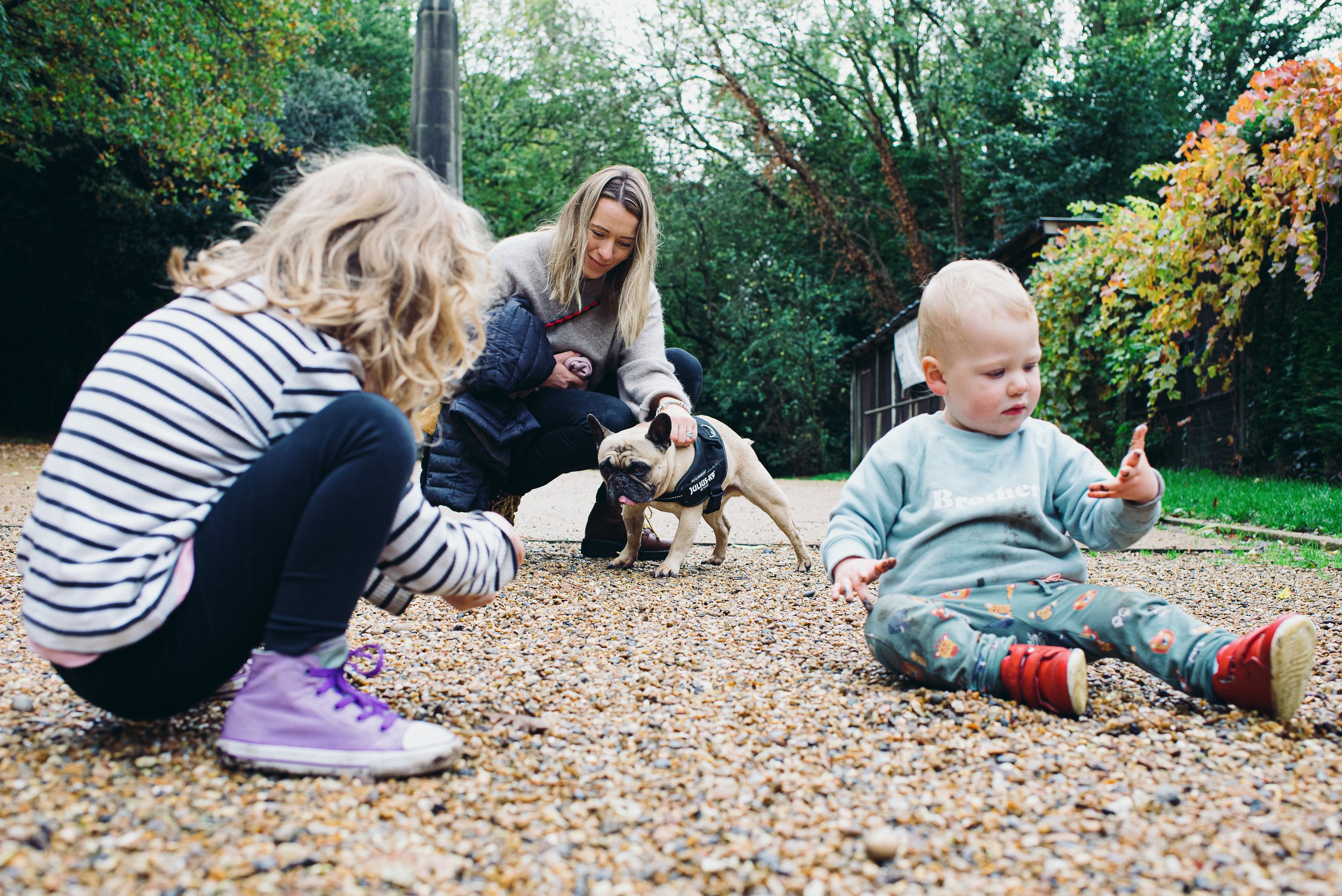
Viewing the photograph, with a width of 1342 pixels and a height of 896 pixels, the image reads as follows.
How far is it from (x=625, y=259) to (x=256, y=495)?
8.08ft

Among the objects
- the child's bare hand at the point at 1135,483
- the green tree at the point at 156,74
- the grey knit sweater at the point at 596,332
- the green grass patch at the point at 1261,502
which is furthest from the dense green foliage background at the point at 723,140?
the child's bare hand at the point at 1135,483

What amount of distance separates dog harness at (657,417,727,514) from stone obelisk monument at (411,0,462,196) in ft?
11.8

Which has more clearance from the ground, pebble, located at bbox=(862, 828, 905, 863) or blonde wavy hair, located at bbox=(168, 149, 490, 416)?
blonde wavy hair, located at bbox=(168, 149, 490, 416)

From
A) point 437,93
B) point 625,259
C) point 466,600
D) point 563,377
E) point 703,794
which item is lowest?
point 703,794

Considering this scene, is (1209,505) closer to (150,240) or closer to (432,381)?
(432,381)

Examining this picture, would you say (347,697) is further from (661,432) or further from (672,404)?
(672,404)

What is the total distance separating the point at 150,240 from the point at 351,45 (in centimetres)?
787

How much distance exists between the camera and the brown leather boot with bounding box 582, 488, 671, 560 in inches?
167

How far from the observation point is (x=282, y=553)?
4.61ft

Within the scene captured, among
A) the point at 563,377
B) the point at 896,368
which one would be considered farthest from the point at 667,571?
the point at 896,368

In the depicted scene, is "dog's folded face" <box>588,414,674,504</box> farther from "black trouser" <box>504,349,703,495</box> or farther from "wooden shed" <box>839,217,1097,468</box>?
"wooden shed" <box>839,217,1097,468</box>

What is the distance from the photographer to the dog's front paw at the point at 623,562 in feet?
12.9

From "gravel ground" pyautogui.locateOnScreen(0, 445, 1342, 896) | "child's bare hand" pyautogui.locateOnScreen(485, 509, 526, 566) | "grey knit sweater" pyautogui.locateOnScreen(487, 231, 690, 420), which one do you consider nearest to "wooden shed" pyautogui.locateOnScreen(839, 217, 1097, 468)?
"grey knit sweater" pyautogui.locateOnScreen(487, 231, 690, 420)

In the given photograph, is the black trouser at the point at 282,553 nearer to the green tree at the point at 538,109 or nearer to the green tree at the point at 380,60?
the green tree at the point at 538,109
